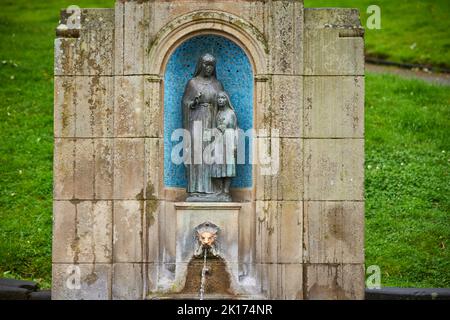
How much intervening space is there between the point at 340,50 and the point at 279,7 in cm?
103

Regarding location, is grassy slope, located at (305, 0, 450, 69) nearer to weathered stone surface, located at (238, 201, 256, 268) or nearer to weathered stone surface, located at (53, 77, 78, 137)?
weathered stone surface, located at (238, 201, 256, 268)

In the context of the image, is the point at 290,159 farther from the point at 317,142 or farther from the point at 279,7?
the point at 279,7

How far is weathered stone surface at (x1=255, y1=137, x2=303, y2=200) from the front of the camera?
1391cm

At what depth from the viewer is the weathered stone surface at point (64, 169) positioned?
46.0 feet

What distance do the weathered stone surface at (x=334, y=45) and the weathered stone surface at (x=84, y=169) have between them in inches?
126

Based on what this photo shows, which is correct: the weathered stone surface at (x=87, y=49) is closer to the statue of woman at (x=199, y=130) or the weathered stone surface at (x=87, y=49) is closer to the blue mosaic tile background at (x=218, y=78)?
the blue mosaic tile background at (x=218, y=78)

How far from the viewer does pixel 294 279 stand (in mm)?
13898

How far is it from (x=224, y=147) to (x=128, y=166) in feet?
4.48

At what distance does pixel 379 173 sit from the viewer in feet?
71.6

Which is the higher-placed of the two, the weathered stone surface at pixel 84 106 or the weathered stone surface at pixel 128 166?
the weathered stone surface at pixel 84 106

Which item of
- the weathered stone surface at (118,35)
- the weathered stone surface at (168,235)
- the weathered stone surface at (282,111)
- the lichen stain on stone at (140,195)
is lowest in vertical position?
the weathered stone surface at (168,235)

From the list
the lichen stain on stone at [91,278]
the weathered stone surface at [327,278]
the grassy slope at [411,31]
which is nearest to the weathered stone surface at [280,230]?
the weathered stone surface at [327,278]
